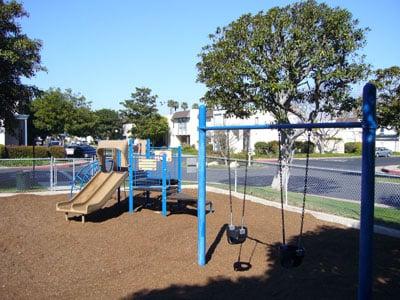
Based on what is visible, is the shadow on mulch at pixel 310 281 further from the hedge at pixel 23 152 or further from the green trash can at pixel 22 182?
the hedge at pixel 23 152

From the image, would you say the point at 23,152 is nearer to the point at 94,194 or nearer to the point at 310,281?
the point at 94,194

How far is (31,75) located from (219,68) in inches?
246

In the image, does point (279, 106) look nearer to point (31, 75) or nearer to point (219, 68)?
point (219, 68)

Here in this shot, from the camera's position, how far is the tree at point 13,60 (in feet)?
44.1

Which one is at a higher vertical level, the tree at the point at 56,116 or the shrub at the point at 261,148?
the tree at the point at 56,116

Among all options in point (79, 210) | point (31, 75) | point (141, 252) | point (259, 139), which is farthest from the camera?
point (259, 139)

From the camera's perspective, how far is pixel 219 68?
15109 millimetres

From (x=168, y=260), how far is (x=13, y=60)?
29.9 feet

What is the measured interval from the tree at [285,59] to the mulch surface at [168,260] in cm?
573

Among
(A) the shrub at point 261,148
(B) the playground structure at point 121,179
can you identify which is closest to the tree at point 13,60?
(B) the playground structure at point 121,179

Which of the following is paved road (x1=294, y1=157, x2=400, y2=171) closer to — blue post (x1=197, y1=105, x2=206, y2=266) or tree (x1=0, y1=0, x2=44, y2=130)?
tree (x1=0, y1=0, x2=44, y2=130)

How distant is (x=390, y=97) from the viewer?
54.3ft

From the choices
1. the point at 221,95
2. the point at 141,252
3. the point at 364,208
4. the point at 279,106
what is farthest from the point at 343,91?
the point at 364,208

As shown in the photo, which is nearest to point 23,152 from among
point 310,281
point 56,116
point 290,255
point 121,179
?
point 56,116
